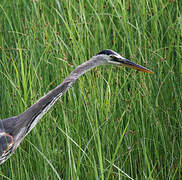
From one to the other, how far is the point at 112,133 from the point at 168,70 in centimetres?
57

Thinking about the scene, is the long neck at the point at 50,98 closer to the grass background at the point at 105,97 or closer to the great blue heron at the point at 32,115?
the great blue heron at the point at 32,115

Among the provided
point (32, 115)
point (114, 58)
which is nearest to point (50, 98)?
point (32, 115)

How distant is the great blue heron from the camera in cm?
182

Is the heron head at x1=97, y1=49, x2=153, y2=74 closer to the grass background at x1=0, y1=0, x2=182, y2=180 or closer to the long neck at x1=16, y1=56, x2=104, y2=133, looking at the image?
the long neck at x1=16, y1=56, x2=104, y2=133

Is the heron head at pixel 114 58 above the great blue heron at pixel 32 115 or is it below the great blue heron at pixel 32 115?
above

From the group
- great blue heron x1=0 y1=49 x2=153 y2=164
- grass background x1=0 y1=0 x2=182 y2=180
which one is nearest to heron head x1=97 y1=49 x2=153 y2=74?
great blue heron x1=0 y1=49 x2=153 y2=164

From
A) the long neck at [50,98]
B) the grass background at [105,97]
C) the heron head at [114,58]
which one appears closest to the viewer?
the long neck at [50,98]

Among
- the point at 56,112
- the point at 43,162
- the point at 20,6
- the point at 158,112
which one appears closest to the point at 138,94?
the point at 158,112

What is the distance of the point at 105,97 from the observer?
2162 millimetres

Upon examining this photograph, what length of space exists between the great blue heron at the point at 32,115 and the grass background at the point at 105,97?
16cm

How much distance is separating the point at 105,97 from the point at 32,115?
1.58 ft

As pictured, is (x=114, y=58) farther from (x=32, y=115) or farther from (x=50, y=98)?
(x=32, y=115)

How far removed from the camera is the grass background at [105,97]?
2.16m

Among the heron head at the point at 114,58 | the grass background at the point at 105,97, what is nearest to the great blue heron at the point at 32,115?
the heron head at the point at 114,58
